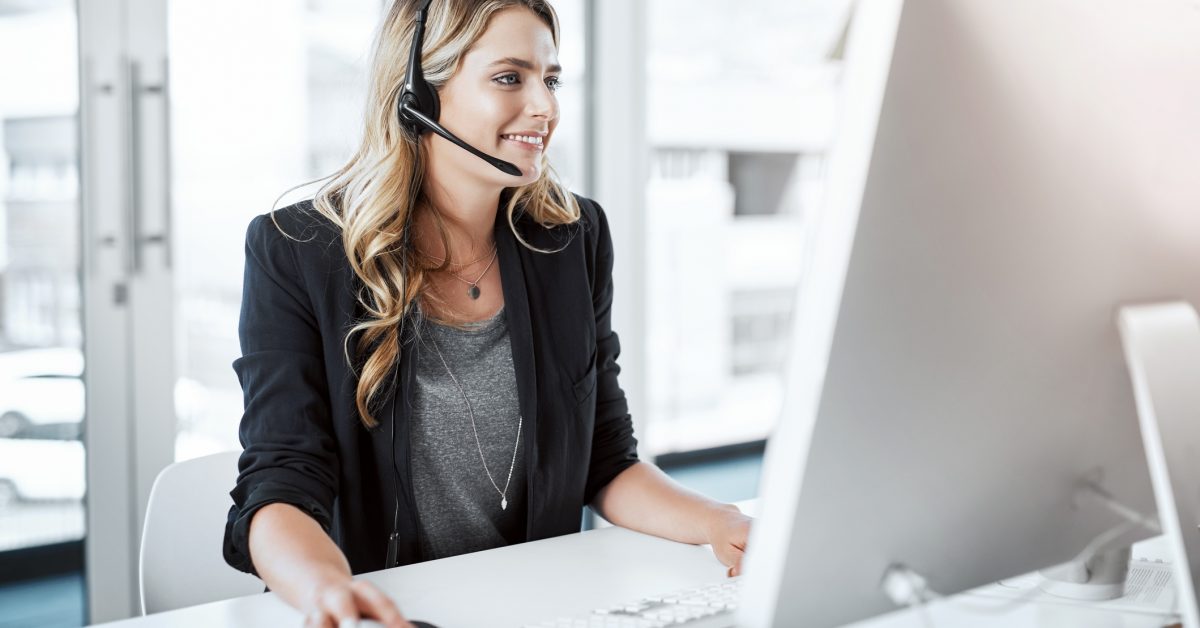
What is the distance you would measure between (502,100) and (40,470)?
1.69m

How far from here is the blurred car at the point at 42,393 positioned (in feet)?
7.63

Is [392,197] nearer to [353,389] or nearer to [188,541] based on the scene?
[353,389]

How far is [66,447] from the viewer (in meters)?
2.37

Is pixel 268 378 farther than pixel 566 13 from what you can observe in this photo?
No

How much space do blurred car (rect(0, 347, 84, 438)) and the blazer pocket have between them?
1542 millimetres

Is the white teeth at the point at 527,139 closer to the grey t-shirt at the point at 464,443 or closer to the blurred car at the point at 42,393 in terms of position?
the grey t-shirt at the point at 464,443

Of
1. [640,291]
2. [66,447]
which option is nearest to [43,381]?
[66,447]

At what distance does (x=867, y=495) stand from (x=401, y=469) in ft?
2.64

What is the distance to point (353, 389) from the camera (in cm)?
124

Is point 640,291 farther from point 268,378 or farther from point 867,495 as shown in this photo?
point 867,495

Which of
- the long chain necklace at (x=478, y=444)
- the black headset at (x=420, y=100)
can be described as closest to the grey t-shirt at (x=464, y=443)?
the long chain necklace at (x=478, y=444)

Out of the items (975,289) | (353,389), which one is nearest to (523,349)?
(353,389)

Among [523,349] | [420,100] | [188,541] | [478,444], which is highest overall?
[420,100]

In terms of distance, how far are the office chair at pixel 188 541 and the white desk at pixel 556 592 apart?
0.87 feet
